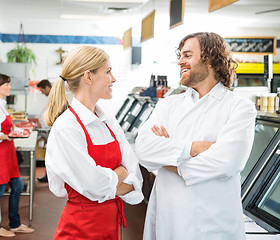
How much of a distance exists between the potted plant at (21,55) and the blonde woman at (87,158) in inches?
319

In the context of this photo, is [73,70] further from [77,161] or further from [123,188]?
[123,188]

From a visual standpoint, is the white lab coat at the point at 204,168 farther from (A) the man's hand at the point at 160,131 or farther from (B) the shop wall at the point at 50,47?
(B) the shop wall at the point at 50,47

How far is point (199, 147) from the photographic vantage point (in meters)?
2.01

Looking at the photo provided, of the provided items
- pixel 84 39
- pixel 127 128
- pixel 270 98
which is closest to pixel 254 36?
pixel 84 39

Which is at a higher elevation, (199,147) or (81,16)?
(81,16)

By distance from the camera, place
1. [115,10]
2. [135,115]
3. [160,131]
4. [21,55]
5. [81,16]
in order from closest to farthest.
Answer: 1. [160,131]
2. [135,115]
3. [115,10]
4. [81,16]
5. [21,55]

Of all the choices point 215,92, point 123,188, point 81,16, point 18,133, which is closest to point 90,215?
point 123,188

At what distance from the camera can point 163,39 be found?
1045cm

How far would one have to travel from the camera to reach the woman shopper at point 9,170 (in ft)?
14.2

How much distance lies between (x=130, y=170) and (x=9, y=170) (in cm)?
273

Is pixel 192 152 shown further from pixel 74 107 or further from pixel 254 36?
pixel 254 36

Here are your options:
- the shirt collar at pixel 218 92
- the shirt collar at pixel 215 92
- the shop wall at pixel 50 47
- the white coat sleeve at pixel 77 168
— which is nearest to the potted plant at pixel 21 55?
the shop wall at pixel 50 47

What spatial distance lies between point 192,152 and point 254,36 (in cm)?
996

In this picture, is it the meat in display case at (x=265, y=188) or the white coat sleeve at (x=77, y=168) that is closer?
the white coat sleeve at (x=77, y=168)
